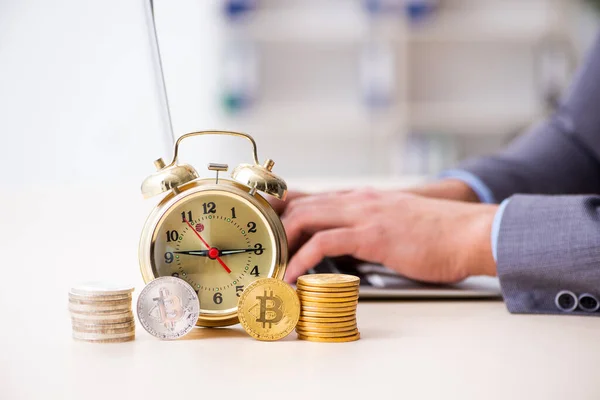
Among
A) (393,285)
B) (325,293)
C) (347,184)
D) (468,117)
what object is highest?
(325,293)

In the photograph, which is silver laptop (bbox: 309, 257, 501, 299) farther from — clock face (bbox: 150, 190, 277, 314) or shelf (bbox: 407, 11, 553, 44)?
shelf (bbox: 407, 11, 553, 44)

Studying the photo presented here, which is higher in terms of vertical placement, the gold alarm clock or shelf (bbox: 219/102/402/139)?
the gold alarm clock

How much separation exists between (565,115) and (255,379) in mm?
1417

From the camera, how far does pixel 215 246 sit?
0.89 metres

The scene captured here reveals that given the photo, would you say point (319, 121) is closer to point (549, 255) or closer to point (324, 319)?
point (549, 255)

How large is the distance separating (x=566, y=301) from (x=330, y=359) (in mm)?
418

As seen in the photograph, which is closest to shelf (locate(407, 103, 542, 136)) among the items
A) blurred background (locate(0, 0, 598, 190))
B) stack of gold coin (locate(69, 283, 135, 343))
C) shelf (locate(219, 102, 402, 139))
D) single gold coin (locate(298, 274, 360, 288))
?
blurred background (locate(0, 0, 598, 190))

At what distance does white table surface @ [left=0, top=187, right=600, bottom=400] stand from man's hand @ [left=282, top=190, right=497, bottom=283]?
0.19ft

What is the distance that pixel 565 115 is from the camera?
73.4 inches

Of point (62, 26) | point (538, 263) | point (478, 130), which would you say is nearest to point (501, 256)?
point (538, 263)

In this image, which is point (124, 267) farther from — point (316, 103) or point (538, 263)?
point (316, 103)

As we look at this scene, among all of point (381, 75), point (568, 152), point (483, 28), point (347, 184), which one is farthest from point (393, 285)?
point (483, 28)

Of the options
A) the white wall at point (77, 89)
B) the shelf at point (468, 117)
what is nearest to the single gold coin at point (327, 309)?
the white wall at point (77, 89)

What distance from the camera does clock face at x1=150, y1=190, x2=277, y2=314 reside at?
34.7 inches
